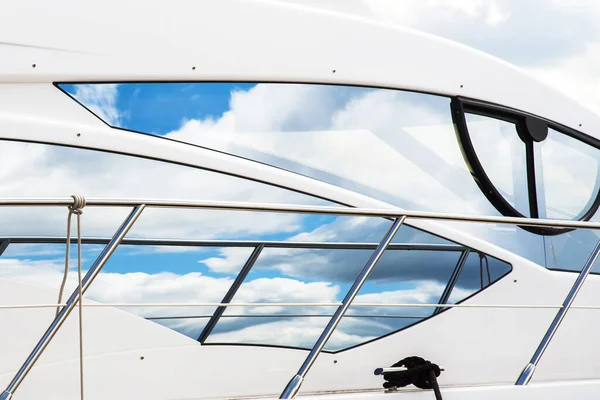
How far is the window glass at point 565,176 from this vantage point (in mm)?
2727

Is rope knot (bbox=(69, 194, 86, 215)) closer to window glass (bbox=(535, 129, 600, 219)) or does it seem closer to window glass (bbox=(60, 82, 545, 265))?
window glass (bbox=(60, 82, 545, 265))

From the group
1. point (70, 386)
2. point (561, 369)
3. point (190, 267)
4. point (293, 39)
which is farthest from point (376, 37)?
point (70, 386)

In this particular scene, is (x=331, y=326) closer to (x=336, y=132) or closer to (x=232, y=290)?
(x=232, y=290)

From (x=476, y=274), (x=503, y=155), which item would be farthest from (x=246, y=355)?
(x=503, y=155)

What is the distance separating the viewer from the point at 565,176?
279cm

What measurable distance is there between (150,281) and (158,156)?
37cm

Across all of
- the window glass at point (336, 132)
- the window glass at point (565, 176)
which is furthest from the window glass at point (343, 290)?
the window glass at point (565, 176)

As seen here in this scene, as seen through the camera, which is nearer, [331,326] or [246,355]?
[331,326]

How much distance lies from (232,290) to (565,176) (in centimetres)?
146

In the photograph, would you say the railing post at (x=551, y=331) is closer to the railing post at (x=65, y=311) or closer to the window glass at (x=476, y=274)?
the window glass at (x=476, y=274)

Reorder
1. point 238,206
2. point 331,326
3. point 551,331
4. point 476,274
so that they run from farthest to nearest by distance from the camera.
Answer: point 476,274 → point 551,331 → point 331,326 → point 238,206

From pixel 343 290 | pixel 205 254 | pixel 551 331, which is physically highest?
pixel 205 254

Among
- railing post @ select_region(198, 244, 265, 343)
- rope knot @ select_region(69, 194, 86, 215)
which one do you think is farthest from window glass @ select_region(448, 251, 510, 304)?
rope knot @ select_region(69, 194, 86, 215)

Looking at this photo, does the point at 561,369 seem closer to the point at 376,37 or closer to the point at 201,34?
the point at 376,37
